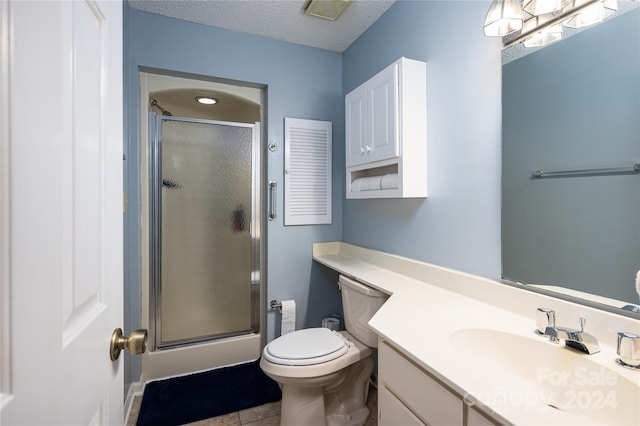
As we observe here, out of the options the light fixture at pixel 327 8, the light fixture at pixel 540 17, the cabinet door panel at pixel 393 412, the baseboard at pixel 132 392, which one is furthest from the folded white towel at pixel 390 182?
the baseboard at pixel 132 392

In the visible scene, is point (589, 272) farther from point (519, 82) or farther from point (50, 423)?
point (50, 423)

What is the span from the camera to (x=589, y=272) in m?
0.96

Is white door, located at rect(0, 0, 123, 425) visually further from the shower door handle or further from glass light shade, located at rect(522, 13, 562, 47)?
the shower door handle

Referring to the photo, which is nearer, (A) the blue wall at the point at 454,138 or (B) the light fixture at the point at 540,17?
(B) the light fixture at the point at 540,17

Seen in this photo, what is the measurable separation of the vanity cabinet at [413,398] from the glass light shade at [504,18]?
121cm

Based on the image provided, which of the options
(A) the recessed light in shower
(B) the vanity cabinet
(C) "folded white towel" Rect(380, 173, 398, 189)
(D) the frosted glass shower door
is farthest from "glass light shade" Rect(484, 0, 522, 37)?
(A) the recessed light in shower

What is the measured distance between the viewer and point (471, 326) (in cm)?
102

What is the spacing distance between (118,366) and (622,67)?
5.10 feet

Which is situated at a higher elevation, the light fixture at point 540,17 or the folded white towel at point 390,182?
the light fixture at point 540,17

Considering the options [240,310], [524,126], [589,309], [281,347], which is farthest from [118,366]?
[240,310]

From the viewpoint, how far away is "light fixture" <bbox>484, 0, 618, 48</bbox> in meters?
0.95

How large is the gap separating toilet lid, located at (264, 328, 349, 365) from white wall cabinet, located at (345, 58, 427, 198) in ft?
2.74

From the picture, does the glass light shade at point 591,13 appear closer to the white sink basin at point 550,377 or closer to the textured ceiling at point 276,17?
the white sink basin at point 550,377

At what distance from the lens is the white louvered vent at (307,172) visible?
2.29m
